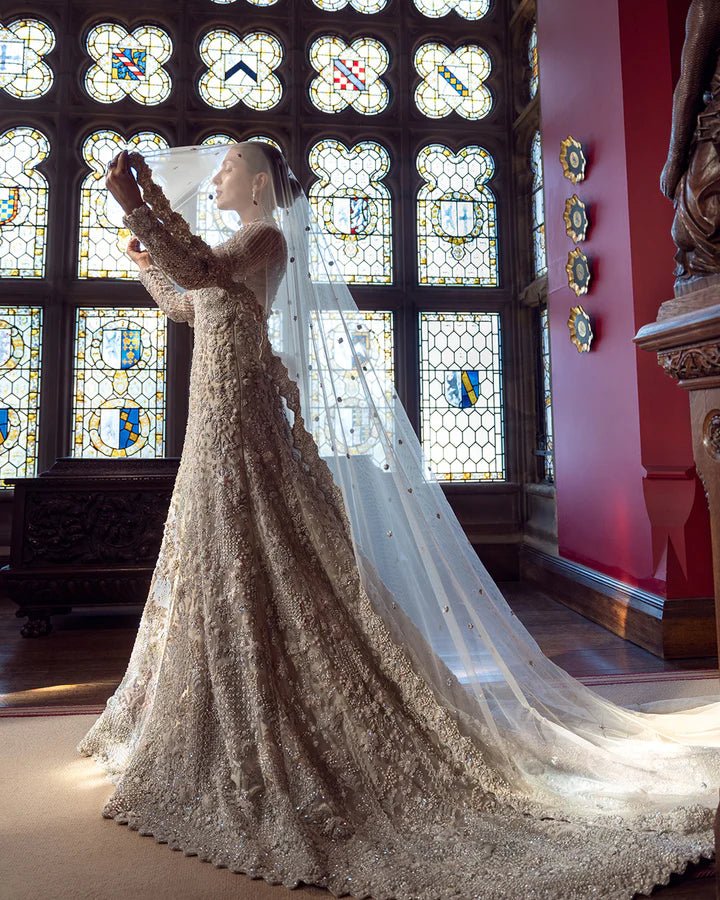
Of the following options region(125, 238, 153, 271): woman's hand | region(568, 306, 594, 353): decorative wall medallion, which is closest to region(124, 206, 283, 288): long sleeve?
region(125, 238, 153, 271): woman's hand

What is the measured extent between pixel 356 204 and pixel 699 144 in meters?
5.38

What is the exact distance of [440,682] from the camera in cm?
193

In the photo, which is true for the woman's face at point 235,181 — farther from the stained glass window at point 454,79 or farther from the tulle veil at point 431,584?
the stained glass window at point 454,79

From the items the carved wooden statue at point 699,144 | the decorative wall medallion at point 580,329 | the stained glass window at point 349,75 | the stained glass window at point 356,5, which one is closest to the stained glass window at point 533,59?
the stained glass window at point 349,75

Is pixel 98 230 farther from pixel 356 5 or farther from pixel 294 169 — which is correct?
pixel 356 5

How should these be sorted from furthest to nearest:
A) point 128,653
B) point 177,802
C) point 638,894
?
point 128,653
point 177,802
point 638,894

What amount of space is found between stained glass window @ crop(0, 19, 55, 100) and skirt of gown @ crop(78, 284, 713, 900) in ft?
16.2

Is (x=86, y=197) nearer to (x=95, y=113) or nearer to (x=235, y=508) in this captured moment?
(x=95, y=113)

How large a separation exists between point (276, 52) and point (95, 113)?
5.34 ft

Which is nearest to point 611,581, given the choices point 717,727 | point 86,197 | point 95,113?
point 717,727

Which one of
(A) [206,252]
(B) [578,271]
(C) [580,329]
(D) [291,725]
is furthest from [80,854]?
(B) [578,271]

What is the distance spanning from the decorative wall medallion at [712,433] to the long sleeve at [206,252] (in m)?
1.50

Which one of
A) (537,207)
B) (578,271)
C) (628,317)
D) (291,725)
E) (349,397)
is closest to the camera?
(291,725)

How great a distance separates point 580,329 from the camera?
4.28 meters
